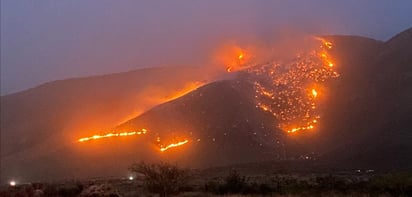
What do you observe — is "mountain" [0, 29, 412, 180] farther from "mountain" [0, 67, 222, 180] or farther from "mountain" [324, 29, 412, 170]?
"mountain" [0, 67, 222, 180]

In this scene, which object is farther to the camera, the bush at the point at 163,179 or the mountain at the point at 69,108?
the mountain at the point at 69,108

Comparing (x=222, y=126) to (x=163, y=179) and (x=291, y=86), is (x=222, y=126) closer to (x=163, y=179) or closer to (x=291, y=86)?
(x=291, y=86)

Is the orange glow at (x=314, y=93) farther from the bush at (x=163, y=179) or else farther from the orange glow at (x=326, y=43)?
the bush at (x=163, y=179)

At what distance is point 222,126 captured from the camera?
91500mm

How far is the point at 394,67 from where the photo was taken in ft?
336

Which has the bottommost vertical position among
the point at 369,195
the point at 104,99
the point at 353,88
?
the point at 369,195

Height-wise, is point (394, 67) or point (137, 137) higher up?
point (394, 67)

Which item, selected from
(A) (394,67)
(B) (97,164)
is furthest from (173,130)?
(A) (394,67)

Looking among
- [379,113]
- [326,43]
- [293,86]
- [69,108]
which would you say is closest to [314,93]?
[293,86]

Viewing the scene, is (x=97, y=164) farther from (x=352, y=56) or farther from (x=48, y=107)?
(x=352, y=56)

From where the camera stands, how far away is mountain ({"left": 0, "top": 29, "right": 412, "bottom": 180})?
81.4 meters

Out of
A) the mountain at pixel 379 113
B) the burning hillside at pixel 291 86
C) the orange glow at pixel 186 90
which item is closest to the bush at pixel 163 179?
the mountain at pixel 379 113

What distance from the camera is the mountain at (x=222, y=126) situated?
8144cm

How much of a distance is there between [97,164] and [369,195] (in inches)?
2398
